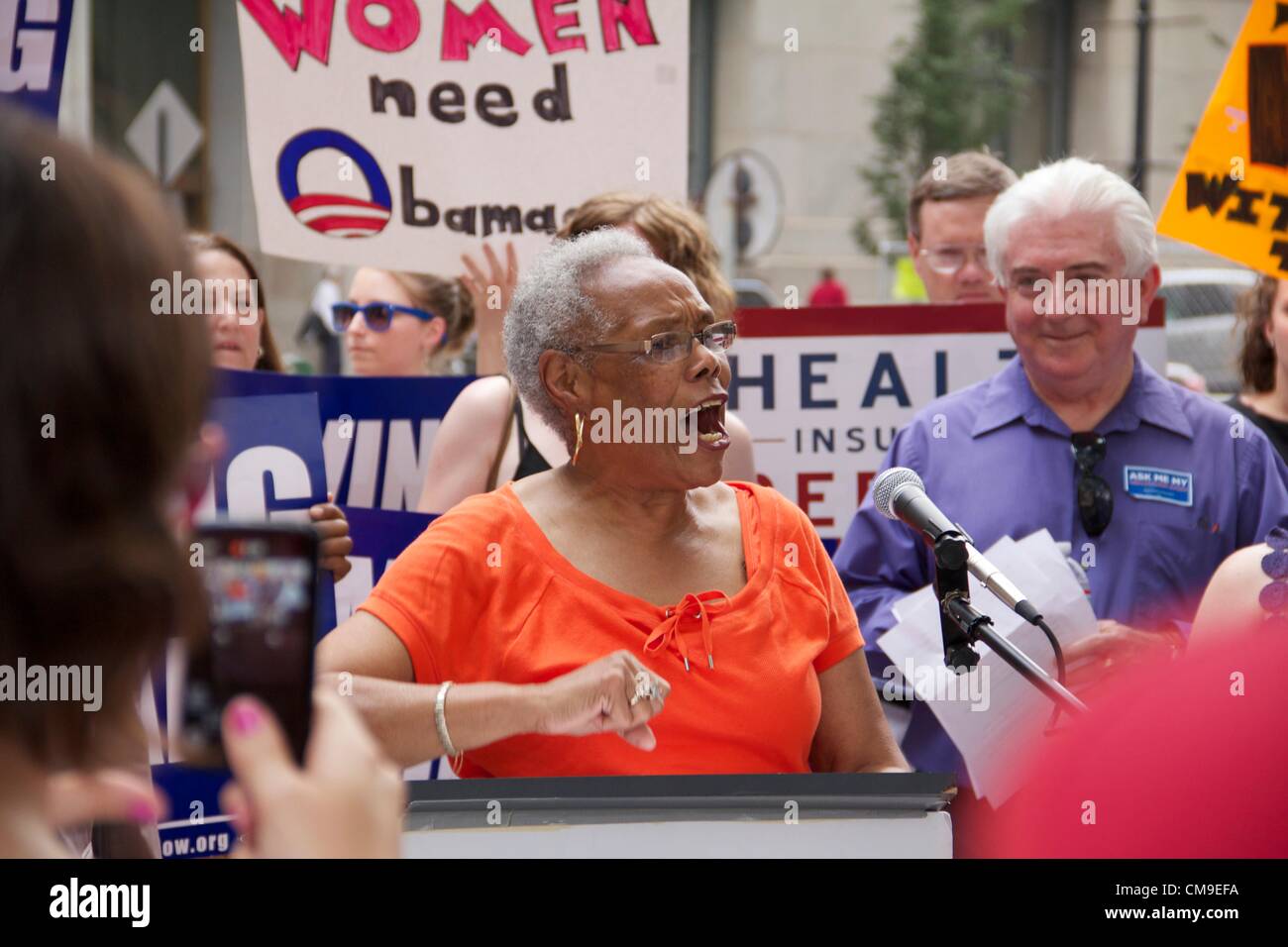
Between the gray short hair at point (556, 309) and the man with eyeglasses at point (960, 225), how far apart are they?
203 cm

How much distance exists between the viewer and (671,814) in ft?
Answer: 6.95

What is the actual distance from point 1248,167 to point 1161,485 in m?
1.08

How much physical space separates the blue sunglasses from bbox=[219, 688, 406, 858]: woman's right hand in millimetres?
3810

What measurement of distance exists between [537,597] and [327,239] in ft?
6.69

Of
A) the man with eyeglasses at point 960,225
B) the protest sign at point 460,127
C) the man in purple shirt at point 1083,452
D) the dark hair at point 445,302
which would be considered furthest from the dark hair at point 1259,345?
the dark hair at point 445,302

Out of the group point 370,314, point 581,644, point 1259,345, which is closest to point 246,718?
point 581,644

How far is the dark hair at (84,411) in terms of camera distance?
1.14 metres

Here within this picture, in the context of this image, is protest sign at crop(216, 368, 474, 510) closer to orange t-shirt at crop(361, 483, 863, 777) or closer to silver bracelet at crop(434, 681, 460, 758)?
orange t-shirt at crop(361, 483, 863, 777)

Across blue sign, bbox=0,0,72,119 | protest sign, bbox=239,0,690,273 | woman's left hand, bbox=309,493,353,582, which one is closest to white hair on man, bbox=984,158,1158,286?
protest sign, bbox=239,0,690,273

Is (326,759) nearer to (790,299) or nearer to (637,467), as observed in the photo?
(637,467)

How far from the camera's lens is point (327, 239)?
4.46m

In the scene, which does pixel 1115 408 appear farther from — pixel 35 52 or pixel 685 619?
pixel 35 52

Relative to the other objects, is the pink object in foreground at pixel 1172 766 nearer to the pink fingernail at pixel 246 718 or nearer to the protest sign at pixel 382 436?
the pink fingernail at pixel 246 718
